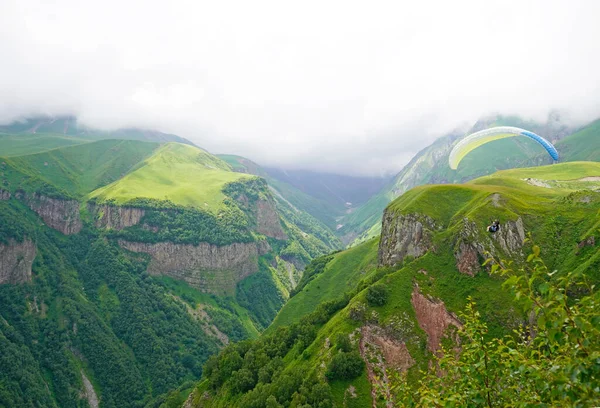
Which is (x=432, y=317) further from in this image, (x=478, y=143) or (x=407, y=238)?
(x=478, y=143)

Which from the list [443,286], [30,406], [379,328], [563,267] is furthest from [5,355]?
[563,267]

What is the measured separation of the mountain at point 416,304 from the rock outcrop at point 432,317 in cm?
19

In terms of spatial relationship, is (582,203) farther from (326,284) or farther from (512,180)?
(326,284)

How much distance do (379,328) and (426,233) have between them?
3115 cm

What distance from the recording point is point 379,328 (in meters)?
69.7

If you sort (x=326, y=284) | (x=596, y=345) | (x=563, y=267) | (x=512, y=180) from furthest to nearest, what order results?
(x=326, y=284), (x=512, y=180), (x=563, y=267), (x=596, y=345)

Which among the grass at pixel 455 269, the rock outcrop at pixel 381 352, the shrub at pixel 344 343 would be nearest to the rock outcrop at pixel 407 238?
the grass at pixel 455 269

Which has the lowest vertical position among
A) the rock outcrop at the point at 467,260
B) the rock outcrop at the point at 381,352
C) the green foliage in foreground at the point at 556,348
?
the rock outcrop at the point at 381,352

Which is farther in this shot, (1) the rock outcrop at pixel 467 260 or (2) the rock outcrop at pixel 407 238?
(2) the rock outcrop at pixel 407 238

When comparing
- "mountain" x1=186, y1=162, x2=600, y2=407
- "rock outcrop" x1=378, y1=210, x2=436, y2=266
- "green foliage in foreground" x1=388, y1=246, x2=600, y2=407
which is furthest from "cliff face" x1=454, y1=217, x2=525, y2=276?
"green foliage in foreground" x1=388, y1=246, x2=600, y2=407

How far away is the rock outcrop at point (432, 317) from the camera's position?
67000 millimetres

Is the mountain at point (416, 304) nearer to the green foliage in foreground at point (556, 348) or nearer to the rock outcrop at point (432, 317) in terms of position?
the rock outcrop at point (432, 317)

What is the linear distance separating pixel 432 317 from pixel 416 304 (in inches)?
153

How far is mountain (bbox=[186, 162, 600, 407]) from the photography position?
206 ft
